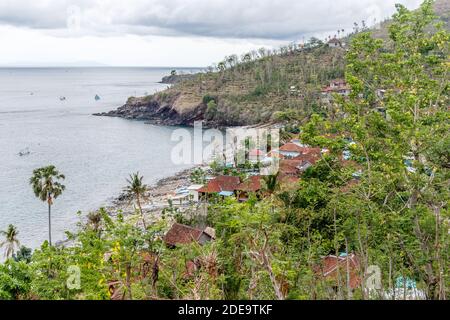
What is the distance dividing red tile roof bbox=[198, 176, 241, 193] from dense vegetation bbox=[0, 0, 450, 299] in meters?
23.8

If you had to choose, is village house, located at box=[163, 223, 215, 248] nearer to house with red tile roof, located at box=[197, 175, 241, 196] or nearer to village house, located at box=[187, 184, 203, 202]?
house with red tile roof, located at box=[197, 175, 241, 196]

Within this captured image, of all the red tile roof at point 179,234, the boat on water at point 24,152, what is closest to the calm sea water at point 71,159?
the boat on water at point 24,152

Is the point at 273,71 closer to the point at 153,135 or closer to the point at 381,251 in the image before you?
the point at 153,135

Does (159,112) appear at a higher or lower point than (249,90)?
lower

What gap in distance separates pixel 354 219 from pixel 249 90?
249ft

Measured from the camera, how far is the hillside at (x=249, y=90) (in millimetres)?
76000

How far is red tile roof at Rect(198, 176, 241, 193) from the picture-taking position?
36094 millimetres

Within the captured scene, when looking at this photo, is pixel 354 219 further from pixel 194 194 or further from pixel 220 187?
pixel 194 194

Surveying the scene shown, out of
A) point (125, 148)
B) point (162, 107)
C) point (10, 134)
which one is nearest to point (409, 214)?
point (125, 148)

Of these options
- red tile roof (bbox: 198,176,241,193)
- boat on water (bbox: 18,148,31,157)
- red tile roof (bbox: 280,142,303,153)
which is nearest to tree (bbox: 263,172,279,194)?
red tile roof (bbox: 198,176,241,193)

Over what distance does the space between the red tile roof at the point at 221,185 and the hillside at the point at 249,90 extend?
1218 inches

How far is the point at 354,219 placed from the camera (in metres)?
9.91

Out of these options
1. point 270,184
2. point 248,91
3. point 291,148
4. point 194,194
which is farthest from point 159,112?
point 270,184

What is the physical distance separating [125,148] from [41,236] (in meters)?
31.8
